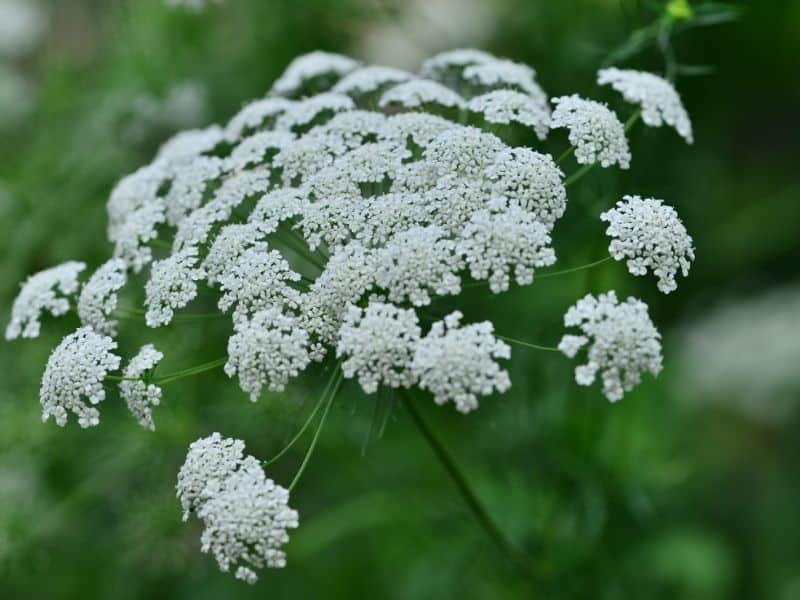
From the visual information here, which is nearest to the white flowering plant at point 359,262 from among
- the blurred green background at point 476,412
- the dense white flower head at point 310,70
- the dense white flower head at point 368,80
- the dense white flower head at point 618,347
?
the dense white flower head at point 618,347

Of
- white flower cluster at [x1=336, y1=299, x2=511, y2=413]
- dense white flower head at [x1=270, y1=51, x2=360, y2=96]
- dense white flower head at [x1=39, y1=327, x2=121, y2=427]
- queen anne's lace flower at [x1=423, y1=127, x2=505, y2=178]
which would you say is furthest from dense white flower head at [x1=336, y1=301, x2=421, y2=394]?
dense white flower head at [x1=270, y1=51, x2=360, y2=96]

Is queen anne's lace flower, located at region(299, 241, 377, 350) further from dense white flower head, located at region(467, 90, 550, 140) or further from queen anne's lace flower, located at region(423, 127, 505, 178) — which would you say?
dense white flower head, located at region(467, 90, 550, 140)

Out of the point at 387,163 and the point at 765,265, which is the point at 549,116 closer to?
the point at 387,163

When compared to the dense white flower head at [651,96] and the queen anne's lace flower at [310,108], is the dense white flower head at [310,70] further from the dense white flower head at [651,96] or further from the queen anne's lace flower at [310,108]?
the dense white flower head at [651,96]

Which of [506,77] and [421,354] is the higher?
[506,77]

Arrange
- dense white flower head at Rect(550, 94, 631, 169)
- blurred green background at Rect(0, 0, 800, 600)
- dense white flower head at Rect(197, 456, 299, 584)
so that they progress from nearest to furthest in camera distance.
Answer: dense white flower head at Rect(197, 456, 299, 584), dense white flower head at Rect(550, 94, 631, 169), blurred green background at Rect(0, 0, 800, 600)

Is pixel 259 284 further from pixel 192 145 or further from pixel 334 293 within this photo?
pixel 192 145

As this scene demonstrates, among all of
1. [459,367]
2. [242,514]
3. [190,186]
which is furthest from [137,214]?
[459,367]
